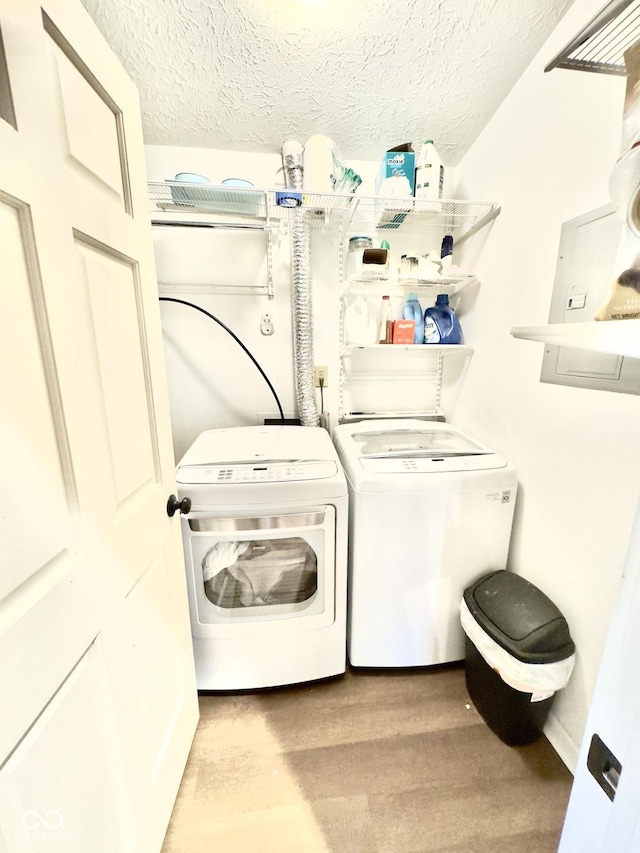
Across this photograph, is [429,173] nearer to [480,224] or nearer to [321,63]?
[480,224]

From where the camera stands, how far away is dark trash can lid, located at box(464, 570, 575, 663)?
3.48ft

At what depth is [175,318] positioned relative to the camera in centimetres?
176

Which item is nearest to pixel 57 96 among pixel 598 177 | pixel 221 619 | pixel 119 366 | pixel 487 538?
pixel 119 366

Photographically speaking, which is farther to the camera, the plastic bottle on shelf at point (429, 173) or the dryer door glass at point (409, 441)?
the dryer door glass at point (409, 441)

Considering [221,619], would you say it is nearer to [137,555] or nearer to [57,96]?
[137,555]

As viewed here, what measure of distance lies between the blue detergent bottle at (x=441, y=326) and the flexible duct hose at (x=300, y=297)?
61cm

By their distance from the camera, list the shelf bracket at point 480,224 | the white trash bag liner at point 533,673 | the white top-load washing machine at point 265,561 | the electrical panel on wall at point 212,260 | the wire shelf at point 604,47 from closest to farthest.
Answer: the wire shelf at point 604,47 → the white trash bag liner at point 533,673 → the white top-load washing machine at point 265,561 → the shelf bracket at point 480,224 → the electrical panel on wall at point 212,260

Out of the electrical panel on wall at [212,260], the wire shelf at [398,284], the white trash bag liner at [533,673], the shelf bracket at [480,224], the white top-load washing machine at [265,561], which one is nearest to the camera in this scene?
the white trash bag liner at [533,673]

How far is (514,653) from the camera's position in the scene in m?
1.07

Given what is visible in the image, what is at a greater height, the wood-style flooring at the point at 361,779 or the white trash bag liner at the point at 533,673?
the white trash bag liner at the point at 533,673

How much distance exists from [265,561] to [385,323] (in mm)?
1282

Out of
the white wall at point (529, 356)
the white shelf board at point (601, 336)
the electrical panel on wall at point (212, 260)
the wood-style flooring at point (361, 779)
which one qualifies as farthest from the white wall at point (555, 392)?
the electrical panel on wall at point (212, 260)

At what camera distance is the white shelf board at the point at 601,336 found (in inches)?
14.5

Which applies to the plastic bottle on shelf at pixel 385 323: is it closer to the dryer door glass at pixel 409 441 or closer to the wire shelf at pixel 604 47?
the dryer door glass at pixel 409 441
